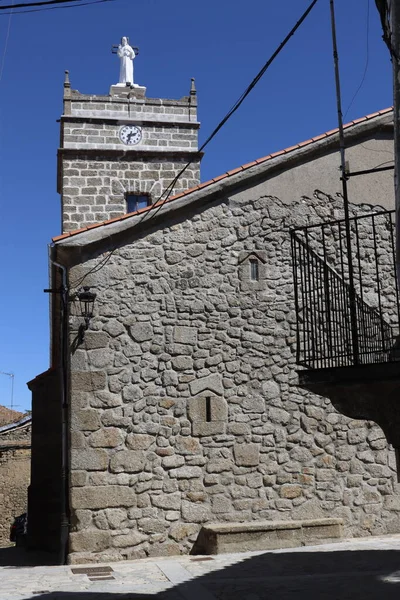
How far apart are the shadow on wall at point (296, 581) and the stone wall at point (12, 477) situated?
12.7 metres

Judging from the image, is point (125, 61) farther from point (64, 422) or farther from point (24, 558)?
point (24, 558)

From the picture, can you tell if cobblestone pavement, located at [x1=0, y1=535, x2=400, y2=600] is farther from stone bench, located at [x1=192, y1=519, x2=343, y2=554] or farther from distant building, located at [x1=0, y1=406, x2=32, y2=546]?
distant building, located at [x1=0, y1=406, x2=32, y2=546]

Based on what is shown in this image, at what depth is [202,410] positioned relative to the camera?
953 centimetres

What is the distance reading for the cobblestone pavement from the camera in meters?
6.55

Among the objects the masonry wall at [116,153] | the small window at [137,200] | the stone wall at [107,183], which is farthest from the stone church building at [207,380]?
the small window at [137,200]

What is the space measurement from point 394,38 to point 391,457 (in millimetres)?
6297

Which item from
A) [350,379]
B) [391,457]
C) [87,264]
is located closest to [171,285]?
[87,264]

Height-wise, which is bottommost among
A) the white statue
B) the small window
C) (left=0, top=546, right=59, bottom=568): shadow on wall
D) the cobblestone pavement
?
(left=0, top=546, right=59, bottom=568): shadow on wall

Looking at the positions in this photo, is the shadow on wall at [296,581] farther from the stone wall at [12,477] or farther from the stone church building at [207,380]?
the stone wall at [12,477]

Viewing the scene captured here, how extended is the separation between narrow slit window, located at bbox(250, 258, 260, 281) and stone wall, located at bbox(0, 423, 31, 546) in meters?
12.0

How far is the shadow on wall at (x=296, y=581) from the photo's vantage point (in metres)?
6.46

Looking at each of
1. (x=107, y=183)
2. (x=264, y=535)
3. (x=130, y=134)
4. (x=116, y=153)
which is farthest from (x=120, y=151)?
(x=264, y=535)

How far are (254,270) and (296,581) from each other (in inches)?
176

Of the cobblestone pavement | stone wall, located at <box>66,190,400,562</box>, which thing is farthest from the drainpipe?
the cobblestone pavement
